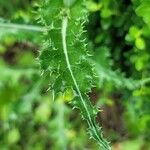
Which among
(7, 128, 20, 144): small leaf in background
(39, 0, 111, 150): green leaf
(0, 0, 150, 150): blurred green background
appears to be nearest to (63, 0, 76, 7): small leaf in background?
(39, 0, 111, 150): green leaf

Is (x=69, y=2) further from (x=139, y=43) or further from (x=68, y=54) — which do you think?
(x=139, y=43)

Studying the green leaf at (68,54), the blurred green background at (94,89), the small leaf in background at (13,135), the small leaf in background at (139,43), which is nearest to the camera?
the green leaf at (68,54)

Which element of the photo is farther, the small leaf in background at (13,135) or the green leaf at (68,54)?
the small leaf in background at (13,135)

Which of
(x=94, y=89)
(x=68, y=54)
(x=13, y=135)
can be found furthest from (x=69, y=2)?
(x=13, y=135)

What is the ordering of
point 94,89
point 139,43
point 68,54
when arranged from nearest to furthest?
→ point 68,54
point 139,43
point 94,89

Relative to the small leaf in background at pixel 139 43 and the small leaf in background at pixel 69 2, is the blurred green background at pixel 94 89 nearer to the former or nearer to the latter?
the small leaf in background at pixel 139 43

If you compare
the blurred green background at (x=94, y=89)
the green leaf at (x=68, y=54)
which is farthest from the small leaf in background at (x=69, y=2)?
the blurred green background at (x=94, y=89)

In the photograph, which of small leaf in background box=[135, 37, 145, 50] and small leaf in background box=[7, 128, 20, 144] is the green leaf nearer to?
small leaf in background box=[135, 37, 145, 50]

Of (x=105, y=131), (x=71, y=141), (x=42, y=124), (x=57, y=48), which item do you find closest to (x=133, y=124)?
(x=105, y=131)

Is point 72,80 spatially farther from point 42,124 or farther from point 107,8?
point 42,124
